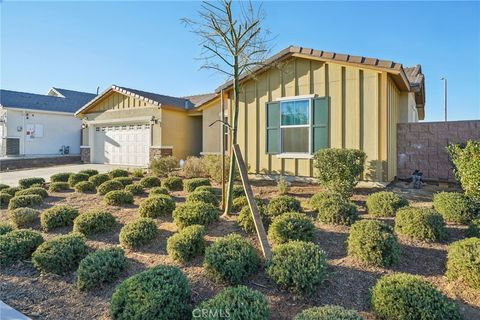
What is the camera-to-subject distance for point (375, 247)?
10.9 ft

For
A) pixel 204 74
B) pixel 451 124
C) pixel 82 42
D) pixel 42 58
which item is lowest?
pixel 451 124

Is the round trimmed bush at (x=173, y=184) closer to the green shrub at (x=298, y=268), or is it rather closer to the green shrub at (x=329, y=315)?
the green shrub at (x=298, y=268)

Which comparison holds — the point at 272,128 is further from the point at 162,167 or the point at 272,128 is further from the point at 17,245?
the point at 17,245

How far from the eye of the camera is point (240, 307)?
2369 mm

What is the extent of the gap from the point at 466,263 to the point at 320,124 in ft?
18.0

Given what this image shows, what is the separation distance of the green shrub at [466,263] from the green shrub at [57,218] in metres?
5.92

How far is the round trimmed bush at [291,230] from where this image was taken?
12.6 feet

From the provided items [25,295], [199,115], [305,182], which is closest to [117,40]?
[199,115]

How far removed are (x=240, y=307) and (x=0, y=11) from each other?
6.78 m

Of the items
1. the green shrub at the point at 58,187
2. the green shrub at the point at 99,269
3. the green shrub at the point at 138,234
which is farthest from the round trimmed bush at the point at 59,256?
the green shrub at the point at 58,187

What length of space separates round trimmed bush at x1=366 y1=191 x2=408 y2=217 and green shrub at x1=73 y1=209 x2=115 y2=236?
15.3 feet

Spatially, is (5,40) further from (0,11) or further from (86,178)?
(86,178)

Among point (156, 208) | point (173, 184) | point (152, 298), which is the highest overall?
point (173, 184)

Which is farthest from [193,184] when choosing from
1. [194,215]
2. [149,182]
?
[194,215]
